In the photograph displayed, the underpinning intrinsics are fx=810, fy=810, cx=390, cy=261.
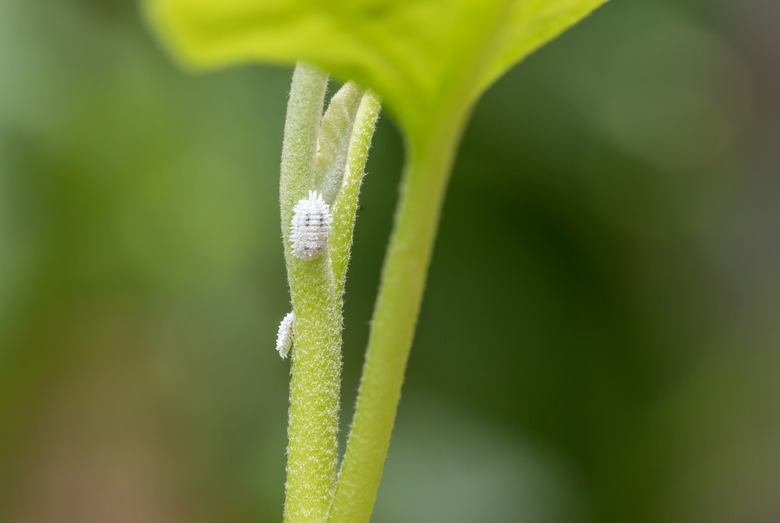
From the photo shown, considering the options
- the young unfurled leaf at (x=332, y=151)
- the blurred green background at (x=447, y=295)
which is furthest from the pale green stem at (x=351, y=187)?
the blurred green background at (x=447, y=295)

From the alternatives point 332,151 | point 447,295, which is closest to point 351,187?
point 332,151

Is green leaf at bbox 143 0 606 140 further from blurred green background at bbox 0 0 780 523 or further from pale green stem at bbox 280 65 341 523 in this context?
blurred green background at bbox 0 0 780 523

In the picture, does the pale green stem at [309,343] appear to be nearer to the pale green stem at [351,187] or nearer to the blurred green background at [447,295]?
the pale green stem at [351,187]

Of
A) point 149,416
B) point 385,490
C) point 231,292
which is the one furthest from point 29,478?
point 385,490

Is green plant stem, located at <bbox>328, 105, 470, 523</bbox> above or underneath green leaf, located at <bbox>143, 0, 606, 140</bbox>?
underneath

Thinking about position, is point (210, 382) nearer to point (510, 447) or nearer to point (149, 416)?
point (149, 416)

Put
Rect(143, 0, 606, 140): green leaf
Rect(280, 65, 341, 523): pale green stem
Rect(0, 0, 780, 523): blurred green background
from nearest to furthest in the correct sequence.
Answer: Rect(143, 0, 606, 140): green leaf, Rect(280, 65, 341, 523): pale green stem, Rect(0, 0, 780, 523): blurred green background

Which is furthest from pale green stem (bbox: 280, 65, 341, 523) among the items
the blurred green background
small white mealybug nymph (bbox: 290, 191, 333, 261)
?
the blurred green background
